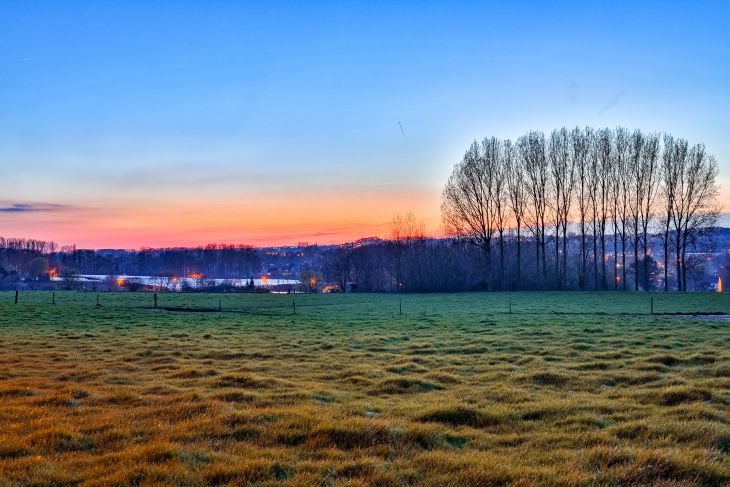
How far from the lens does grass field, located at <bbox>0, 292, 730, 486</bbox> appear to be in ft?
19.8

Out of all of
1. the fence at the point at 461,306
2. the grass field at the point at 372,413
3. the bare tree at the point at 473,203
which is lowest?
the fence at the point at 461,306

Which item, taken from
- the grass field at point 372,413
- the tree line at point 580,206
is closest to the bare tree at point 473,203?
the tree line at point 580,206

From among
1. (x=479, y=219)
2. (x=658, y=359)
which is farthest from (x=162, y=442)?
(x=479, y=219)

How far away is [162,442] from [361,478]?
298cm

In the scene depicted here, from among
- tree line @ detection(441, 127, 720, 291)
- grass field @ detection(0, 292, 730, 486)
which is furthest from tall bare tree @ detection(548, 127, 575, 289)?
grass field @ detection(0, 292, 730, 486)

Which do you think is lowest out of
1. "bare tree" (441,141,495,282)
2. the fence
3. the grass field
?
the fence

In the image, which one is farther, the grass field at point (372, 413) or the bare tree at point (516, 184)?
the bare tree at point (516, 184)

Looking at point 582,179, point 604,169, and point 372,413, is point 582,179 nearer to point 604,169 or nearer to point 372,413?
point 604,169

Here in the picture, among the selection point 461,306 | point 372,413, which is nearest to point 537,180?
point 461,306

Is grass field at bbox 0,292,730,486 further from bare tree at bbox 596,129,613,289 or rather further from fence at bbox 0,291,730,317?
bare tree at bbox 596,129,613,289

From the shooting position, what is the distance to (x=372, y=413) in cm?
886

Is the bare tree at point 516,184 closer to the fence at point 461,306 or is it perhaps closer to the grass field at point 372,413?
the fence at point 461,306

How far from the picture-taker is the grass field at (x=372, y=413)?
238 inches

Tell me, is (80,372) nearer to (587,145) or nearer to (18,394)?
(18,394)
